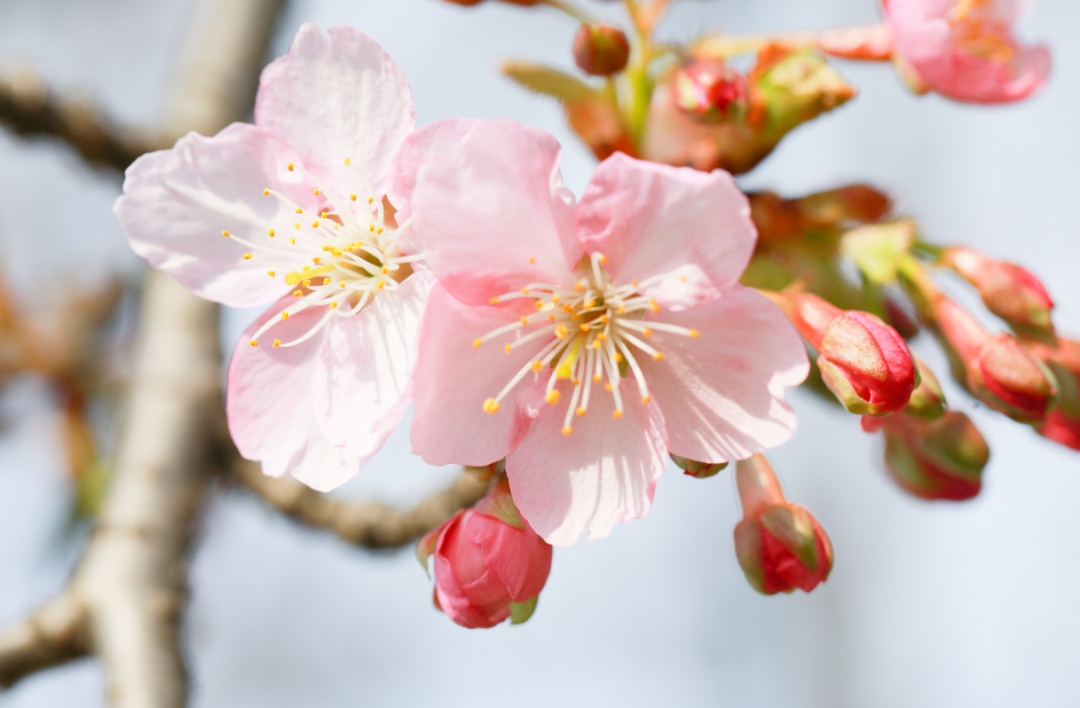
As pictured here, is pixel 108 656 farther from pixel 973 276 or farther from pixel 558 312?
pixel 973 276

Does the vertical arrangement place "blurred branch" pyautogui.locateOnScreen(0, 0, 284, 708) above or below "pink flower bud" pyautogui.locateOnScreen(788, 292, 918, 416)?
below

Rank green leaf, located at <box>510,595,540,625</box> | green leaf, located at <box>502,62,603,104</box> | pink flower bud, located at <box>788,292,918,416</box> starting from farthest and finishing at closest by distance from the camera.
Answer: green leaf, located at <box>502,62,603,104</box>, green leaf, located at <box>510,595,540,625</box>, pink flower bud, located at <box>788,292,918,416</box>

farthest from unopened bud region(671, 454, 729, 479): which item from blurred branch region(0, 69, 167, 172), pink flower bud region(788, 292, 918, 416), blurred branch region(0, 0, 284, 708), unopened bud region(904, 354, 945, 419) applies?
blurred branch region(0, 69, 167, 172)

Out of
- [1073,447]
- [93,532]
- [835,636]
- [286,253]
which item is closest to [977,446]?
[1073,447]

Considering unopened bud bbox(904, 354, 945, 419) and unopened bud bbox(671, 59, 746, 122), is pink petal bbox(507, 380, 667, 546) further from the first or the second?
unopened bud bbox(671, 59, 746, 122)

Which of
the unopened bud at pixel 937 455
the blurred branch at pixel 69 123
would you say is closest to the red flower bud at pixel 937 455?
the unopened bud at pixel 937 455

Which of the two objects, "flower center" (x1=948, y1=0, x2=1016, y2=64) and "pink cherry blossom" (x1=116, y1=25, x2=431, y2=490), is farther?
"flower center" (x1=948, y1=0, x2=1016, y2=64)
